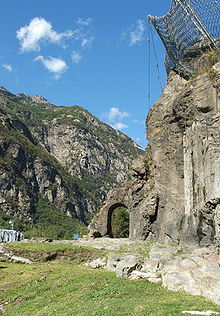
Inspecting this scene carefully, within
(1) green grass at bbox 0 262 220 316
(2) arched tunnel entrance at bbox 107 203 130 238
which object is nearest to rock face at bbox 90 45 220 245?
(1) green grass at bbox 0 262 220 316

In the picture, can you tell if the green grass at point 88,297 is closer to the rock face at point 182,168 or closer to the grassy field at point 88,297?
the grassy field at point 88,297

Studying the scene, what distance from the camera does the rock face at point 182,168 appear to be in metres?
25.1

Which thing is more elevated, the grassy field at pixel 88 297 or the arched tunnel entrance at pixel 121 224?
the arched tunnel entrance at pixel 121 224

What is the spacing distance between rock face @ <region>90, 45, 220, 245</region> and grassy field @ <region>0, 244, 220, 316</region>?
9.48m

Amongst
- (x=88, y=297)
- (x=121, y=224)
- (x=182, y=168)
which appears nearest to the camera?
(x=88, y=297)

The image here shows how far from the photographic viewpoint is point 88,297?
523 inches

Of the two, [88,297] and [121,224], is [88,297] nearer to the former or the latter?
[88,297]

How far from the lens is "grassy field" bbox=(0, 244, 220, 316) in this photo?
432 inches

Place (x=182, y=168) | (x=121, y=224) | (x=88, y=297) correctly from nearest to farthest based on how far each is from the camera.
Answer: (x=88, y=297), (x=182, y=168), (x=121, y=224)

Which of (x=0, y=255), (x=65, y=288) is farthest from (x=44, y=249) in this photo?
(x=65, y=288)

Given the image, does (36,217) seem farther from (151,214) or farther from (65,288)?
(65,288)

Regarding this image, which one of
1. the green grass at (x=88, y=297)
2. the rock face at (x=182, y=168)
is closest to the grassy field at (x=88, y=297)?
the green grass at (x=88, y=297)

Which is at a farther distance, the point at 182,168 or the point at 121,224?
the point at 121,224

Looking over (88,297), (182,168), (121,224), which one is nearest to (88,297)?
(88,297)
